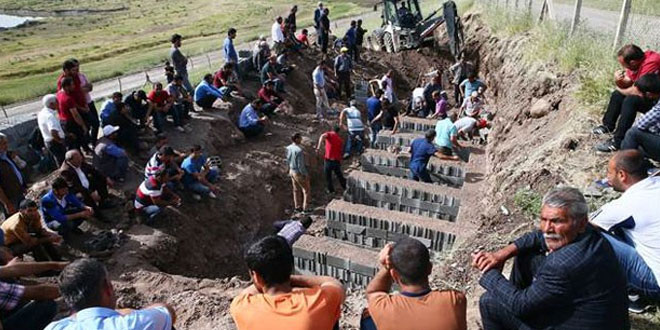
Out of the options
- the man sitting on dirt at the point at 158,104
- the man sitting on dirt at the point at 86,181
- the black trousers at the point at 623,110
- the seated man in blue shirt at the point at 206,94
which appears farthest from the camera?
the seated man in blue shirt at the point at 206,94

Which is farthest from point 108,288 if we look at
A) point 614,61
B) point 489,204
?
point 614,61

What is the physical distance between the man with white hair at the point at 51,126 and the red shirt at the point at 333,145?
481 cm

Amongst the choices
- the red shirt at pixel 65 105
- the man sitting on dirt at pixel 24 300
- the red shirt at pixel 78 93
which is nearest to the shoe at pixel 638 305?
the man sitting on dirt at pixel 24 300

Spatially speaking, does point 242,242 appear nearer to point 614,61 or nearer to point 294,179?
point 294,179

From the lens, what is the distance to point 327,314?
2.85 m

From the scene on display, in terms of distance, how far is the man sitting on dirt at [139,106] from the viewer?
32.2ft

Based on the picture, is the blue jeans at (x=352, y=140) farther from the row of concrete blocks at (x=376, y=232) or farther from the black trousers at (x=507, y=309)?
the black trousers at (x=507, y=309)

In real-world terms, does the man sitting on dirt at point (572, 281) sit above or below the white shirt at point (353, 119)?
above

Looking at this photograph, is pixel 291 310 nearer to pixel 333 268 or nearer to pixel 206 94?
pixel 333 268

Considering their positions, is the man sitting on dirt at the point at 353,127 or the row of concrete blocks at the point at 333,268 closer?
the row of concrete blocks at the point at 333,268

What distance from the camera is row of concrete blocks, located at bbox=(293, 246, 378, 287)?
22.0 feet

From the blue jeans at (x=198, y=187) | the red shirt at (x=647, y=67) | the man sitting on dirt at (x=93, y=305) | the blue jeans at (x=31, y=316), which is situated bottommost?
the blue jeans at (x=198, y=187)

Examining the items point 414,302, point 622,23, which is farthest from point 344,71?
point 414,302

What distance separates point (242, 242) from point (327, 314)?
676 cm
